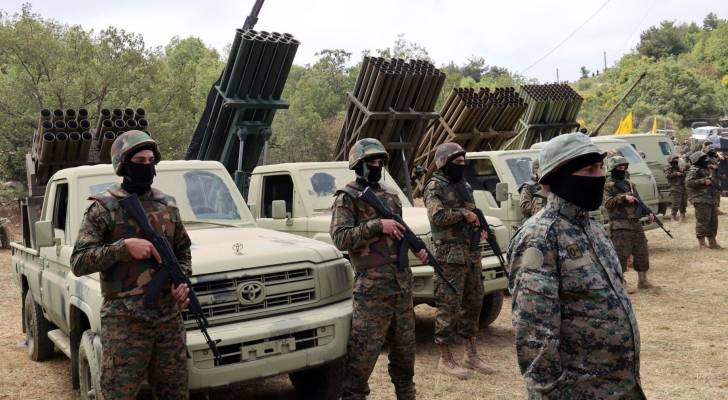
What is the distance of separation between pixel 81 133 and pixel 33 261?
223 cm

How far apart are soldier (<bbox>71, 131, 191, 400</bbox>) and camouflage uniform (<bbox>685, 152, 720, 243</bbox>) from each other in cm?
1035

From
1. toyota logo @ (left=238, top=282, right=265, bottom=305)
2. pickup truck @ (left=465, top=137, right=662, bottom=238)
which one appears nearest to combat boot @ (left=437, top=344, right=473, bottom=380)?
toyota logo @ (left=238, top=282, right=265, bottom=305)

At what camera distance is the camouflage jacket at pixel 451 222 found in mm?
5859

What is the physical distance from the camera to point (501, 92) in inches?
603

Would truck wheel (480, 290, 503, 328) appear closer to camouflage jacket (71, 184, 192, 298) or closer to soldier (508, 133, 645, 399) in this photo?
camouflage jacket (71, 184, 192, 298)

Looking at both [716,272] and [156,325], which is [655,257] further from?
[156,325]

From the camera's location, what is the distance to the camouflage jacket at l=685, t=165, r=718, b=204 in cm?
1203

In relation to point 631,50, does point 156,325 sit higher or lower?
lower

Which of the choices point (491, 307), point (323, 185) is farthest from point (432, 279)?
point (323, 185)

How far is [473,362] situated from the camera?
614cm

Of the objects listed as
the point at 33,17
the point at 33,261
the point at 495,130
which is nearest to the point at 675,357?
the point at 33,261

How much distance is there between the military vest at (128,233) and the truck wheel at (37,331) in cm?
302

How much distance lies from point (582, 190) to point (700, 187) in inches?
418

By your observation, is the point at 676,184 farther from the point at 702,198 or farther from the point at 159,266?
the point at 159,266
